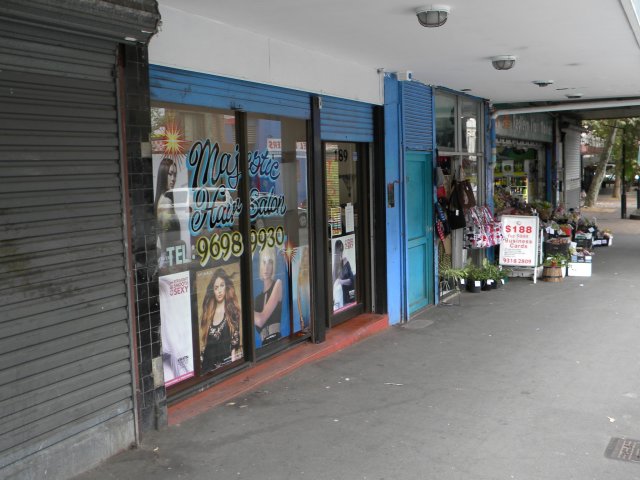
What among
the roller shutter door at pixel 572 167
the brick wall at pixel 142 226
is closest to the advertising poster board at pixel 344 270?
the brick wall at pixel 142 226

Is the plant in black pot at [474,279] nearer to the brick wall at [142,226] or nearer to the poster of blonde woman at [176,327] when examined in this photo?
the poster of blonde woman at [176,327]

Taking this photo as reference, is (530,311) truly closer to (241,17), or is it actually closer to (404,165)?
(404,165)

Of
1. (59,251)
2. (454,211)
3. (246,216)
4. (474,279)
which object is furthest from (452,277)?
(59,251)

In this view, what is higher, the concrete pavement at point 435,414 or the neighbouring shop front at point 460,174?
the neighbouring shop front at point 460,174

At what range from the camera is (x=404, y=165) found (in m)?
8.66

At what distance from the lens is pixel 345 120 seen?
25.2ft

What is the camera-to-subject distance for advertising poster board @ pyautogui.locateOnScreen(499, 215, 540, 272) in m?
11.4

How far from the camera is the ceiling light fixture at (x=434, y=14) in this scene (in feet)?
16.8

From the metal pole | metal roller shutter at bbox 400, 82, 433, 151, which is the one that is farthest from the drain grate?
the metal pole

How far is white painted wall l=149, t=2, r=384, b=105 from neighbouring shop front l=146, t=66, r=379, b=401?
5.1 inches

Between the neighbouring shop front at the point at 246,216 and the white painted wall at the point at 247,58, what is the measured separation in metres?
0.13

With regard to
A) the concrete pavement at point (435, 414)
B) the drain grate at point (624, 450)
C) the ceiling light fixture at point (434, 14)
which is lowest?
the drain grate at point (624, 450)

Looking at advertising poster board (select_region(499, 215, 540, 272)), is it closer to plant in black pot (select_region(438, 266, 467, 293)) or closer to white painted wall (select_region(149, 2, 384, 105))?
plant in black pot (select_region(438, 266, 467, 293))

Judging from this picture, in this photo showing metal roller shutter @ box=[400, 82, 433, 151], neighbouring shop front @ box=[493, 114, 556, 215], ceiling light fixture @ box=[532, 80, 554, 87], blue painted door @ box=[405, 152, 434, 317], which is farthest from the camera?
neighbouring shop front @ box=[493, 114, 556, 215]
